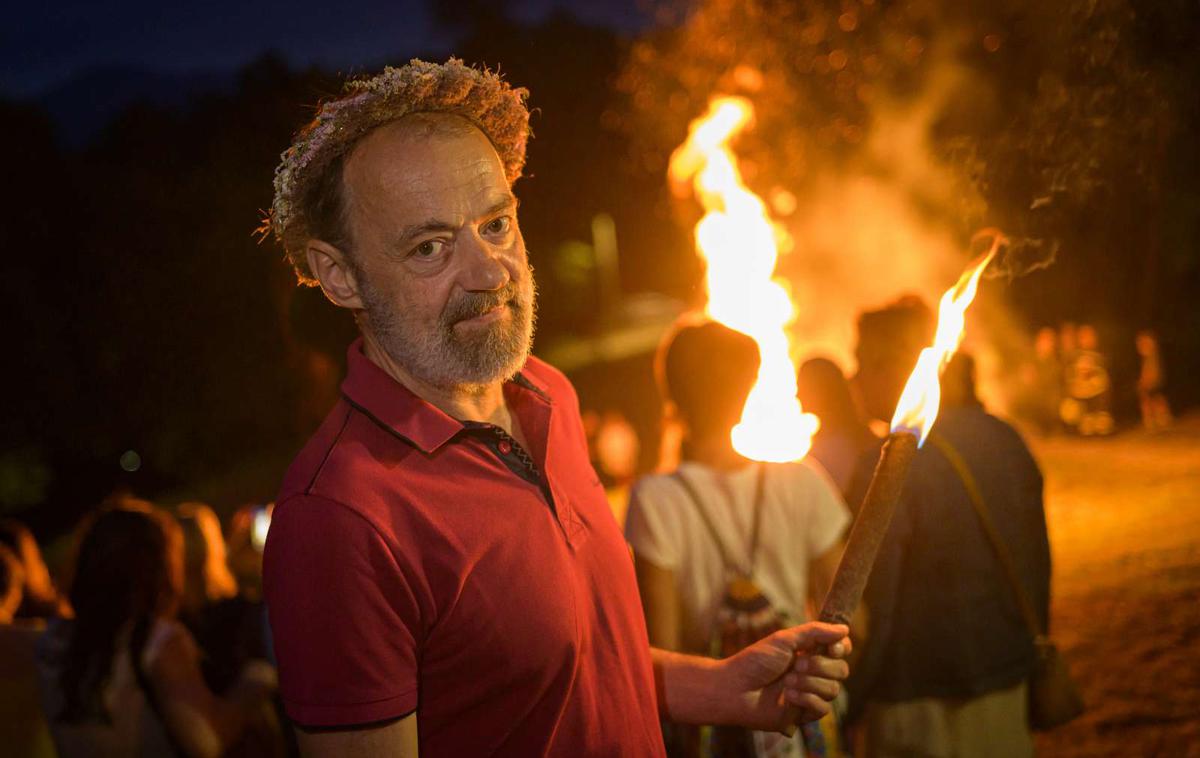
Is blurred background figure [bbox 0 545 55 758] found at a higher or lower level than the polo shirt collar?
lower

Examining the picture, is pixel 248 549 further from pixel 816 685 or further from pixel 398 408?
pixel 816 685

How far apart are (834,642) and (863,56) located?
16153 millimetres

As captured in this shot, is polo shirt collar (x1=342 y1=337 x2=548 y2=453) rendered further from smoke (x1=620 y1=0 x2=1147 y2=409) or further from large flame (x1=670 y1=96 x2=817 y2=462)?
large flame (x1=670 y1=96 x2=817 y2=462)

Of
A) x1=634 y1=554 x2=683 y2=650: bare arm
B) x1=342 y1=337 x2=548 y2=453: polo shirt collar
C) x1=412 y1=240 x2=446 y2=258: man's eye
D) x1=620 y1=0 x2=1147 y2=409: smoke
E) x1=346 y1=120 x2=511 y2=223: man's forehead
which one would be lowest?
x1=634 y1=554 x2=683 y2=650: bare arm

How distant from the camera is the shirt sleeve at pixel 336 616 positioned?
1735 mm

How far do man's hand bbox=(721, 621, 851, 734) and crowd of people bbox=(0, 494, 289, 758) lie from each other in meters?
2.23

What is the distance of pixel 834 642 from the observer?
6.38 ft

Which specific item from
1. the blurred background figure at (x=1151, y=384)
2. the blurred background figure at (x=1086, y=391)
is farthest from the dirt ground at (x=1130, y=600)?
the blurred background figure at (x=1086, y=391)

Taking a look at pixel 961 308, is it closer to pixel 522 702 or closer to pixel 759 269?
pixel 522 702

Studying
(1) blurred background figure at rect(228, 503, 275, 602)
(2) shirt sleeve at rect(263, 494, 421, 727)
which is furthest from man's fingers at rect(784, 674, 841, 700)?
(1) blurred background figure at rect(228, 503, 275, 602)

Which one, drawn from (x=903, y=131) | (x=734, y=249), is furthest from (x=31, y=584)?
(x=903, y=131)

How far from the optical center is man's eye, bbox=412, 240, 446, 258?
2.17 m

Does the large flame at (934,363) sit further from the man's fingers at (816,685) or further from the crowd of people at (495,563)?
the man's fingers at (816,685)

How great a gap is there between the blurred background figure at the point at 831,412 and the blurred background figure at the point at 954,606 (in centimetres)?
135
